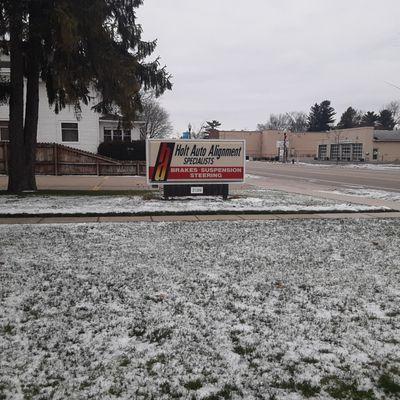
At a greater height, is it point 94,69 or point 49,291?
point 94,69

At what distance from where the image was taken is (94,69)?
12.8 metres

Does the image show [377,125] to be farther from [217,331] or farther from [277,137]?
[217,331]

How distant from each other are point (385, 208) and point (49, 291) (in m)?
9.80

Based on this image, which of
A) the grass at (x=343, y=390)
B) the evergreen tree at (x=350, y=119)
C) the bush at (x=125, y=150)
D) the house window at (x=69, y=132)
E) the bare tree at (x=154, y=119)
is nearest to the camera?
the grass at (x=343, y=390)

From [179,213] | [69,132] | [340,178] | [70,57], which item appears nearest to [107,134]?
[69,132]

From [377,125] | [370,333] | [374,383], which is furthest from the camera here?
[377,125]

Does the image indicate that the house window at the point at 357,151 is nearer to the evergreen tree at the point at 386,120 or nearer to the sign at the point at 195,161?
the evergreen tree at the point at 386,120

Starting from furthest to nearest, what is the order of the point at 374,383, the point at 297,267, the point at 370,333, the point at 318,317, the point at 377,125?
the point at 377,125, the point at 297,267, the point at 318,317, the point at 370,333, the point at 374,383

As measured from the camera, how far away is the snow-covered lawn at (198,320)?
292cm

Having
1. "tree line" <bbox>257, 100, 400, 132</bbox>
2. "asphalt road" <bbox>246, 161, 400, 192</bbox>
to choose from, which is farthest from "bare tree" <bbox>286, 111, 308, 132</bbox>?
"asphalt road" <bbox>246, 161, 400, 192</bbox>

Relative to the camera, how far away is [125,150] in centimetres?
2981

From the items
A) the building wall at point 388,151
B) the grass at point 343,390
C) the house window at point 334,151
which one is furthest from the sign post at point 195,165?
the house window at point 334,151

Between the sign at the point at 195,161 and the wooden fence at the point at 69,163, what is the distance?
1188 centimetres

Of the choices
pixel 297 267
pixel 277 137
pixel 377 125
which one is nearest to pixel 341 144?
pixel 277 137
